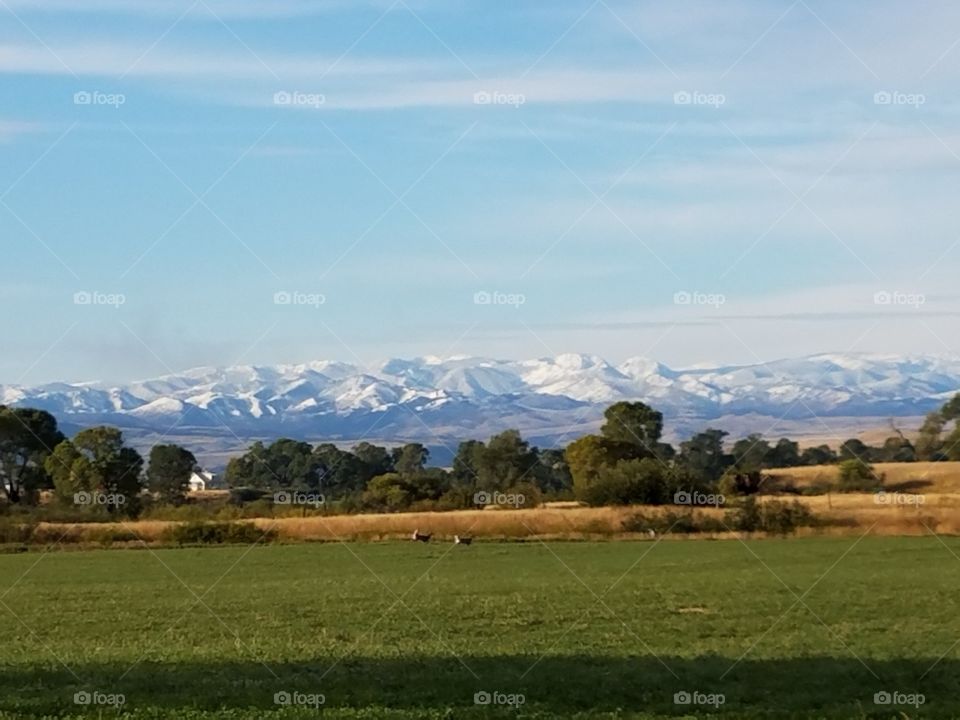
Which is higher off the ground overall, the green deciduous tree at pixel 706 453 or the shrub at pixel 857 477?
the green deciduous tree at pixel 706 453

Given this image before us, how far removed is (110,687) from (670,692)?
28.8ft

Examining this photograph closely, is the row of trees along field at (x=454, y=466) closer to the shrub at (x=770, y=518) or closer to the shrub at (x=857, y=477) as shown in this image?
the shrub at (x=857, y=477)

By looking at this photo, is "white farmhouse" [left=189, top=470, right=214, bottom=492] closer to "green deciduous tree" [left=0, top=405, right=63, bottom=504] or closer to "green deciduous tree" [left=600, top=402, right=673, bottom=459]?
"green deciduous tree" [left=0, top=405, right=63, bottom=504]

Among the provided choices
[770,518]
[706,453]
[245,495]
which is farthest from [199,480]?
[770,518]

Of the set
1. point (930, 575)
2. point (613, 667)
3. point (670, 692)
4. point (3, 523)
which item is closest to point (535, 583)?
point (930, 575)

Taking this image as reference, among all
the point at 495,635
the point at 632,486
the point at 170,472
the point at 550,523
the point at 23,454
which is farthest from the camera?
the point at 23,454

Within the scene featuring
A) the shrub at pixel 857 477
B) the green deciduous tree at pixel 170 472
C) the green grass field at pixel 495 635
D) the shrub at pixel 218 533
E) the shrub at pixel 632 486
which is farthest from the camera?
the green deciduous tree at pixel 170 472

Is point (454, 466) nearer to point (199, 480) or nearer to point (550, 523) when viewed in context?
point (199, 480)

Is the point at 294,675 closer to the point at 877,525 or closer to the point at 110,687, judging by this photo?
the point at 110,687

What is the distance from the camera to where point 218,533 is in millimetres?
85625

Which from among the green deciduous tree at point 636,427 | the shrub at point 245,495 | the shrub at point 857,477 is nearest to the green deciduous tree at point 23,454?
the shrub at point 245,495

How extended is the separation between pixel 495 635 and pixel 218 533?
183ft

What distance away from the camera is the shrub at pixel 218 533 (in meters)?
84.5

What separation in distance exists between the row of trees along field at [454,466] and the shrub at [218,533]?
7864 mm
